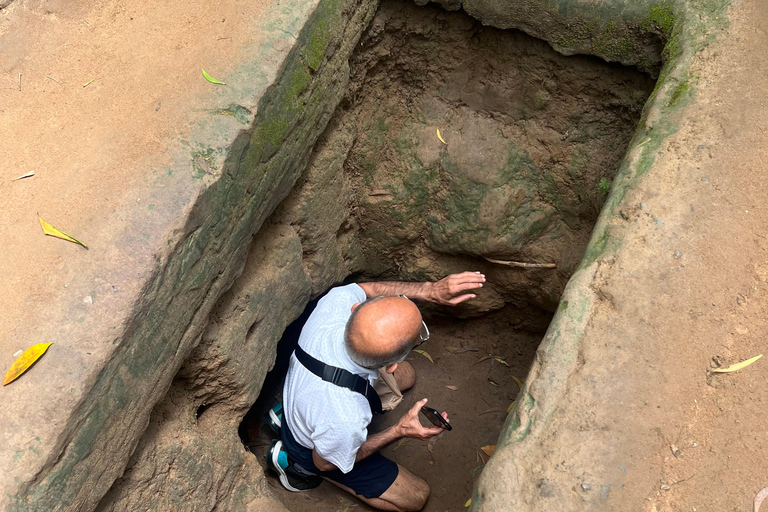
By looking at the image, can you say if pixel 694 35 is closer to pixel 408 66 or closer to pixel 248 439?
pixel 408 66

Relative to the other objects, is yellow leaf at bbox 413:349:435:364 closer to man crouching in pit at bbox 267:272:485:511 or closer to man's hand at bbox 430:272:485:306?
man crouching in pit at bbox 267:272:485:511

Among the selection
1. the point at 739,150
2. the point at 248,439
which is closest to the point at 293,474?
the point at 248,439

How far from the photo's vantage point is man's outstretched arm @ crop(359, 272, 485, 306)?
2.66 meters

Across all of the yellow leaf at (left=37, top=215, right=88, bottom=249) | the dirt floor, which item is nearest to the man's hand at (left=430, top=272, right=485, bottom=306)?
the dirt floor

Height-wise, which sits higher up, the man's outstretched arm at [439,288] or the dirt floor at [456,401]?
the man's outstretched arm at [439,288]

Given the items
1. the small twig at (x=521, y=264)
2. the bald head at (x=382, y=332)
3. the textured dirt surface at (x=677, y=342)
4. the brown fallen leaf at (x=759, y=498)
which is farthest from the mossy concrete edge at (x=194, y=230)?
the brown fallen leaf at (x=759, y=498)

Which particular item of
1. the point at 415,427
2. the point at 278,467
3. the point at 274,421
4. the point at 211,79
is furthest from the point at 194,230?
the point at 278,467

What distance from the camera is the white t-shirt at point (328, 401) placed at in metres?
2.37

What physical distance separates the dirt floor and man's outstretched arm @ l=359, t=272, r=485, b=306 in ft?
2.62

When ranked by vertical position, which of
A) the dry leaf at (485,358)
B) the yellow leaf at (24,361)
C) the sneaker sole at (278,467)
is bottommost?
the sneaker sole at (278,467)

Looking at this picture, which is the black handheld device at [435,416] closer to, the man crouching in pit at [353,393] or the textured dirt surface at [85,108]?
the man crouching in pit at [353,393]

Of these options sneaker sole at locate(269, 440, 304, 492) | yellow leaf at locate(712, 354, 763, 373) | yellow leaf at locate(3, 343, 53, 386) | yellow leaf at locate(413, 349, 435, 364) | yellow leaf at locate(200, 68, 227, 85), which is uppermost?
yellow leaf at locate(200, 68, 227, 85)

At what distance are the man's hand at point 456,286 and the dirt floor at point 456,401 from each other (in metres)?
0.85

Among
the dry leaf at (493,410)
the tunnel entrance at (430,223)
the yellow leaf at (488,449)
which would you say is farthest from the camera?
the dry leaf at (493,410)
